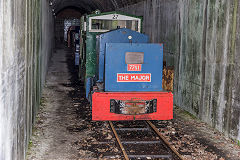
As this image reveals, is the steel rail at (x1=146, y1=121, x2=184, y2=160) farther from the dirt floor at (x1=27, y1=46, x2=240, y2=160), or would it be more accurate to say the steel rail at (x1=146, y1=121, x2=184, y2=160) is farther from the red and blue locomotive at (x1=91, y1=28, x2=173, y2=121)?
the red and blue locomotive at (x1=91, y1=28, x2=173, y2=121)

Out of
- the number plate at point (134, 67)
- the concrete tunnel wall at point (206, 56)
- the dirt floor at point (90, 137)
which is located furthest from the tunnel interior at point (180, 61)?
the number plate at point (134, 67)

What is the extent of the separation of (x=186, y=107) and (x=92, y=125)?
9.94 feet

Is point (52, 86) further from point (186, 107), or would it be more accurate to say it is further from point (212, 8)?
point (212, 8)

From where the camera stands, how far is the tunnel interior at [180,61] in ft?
12.4

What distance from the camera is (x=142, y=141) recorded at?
673cm

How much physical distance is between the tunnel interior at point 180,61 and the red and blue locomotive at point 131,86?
1252 millimetres

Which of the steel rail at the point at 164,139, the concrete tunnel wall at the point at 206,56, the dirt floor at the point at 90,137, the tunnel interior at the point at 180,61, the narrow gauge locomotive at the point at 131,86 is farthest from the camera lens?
the narrow gauge locomotive at the point at 131,86

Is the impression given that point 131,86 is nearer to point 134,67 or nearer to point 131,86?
point 131,86

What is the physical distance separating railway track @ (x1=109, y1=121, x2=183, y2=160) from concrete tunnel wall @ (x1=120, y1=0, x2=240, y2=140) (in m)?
1.52

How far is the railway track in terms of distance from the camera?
5.95 metres

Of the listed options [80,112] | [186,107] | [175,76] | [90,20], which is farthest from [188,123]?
[90,20]

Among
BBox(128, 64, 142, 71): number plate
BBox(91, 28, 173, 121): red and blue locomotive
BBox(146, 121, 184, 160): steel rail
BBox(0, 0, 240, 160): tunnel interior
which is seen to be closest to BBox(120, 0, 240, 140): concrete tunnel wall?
BBox(0, 0, 240, 160): tunnel interior

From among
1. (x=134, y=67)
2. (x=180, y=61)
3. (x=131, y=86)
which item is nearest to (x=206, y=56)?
(x=180, y=61)

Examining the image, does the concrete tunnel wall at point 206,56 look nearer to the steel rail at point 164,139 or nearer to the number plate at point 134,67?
the steel rail at point 164,139
